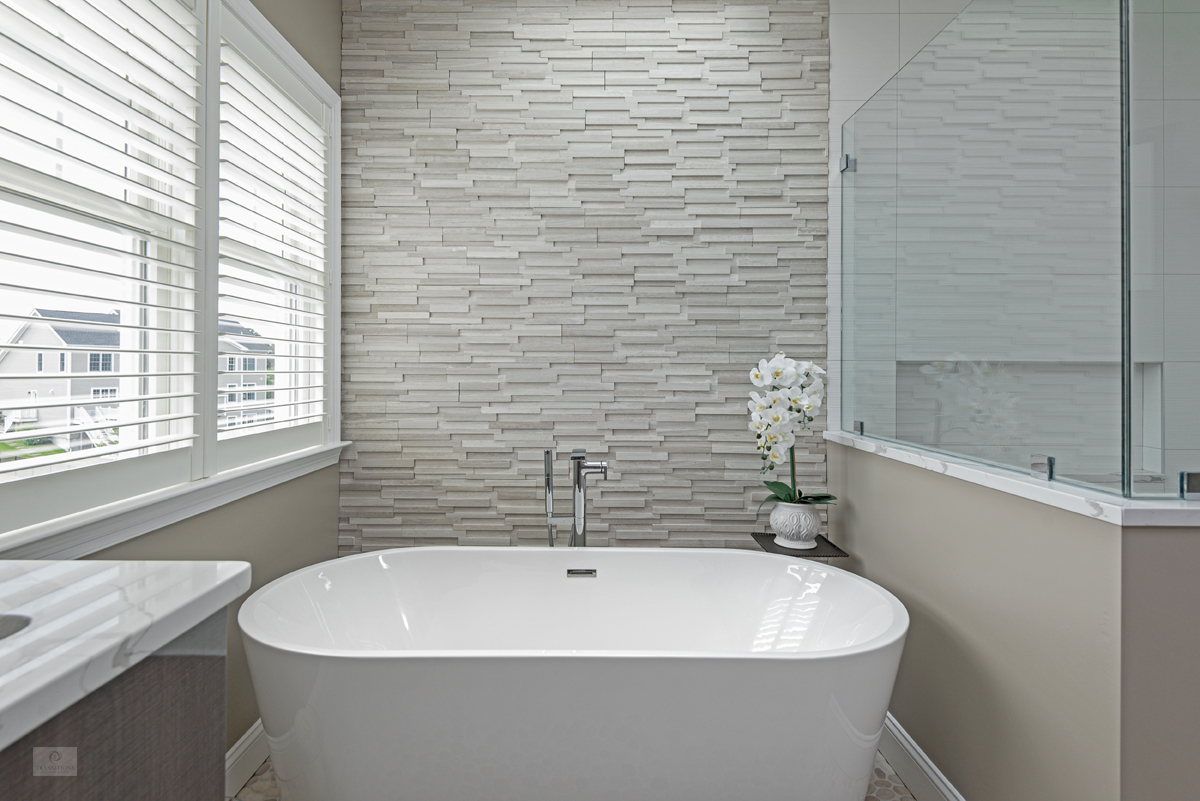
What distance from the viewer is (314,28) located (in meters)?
2.26

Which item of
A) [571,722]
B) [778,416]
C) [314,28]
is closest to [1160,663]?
[571,722]

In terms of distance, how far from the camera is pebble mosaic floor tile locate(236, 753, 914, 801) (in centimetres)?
176

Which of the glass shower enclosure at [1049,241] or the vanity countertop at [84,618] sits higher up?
the glass shower enclosure at [1049,241]

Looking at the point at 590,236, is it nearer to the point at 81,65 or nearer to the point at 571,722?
the point at 81,65

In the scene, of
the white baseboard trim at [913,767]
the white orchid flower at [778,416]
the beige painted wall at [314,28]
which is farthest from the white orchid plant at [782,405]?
the beige painted wall at [314,28]

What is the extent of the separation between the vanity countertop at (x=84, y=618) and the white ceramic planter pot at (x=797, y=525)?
72.7 inches

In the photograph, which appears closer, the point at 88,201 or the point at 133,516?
the point at 88,201

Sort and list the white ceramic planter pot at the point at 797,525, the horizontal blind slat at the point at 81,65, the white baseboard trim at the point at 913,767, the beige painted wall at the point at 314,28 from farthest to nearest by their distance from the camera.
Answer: the white ceramic planter pot at the point at 797,525 → the beige painted wall at the point at 314,28 → the white baseboard trim at the point at 913,767 → the horizontal blind slat at the point at 81,65

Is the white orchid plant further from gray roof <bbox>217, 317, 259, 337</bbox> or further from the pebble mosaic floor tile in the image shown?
gray roof <bbox>217, 317, 259, 337</bbox>

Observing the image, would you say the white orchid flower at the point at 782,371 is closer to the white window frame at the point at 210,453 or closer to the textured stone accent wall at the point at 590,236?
the textured stone accent wall at the point at 590,236

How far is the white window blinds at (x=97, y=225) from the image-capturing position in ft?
3.67

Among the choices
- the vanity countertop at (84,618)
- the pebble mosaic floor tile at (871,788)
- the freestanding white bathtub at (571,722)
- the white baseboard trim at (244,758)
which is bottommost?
the pebble mosaic floor tile at (871,788)

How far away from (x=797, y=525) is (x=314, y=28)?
2.51 meters

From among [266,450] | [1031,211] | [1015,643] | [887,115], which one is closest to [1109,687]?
[1015,643]
